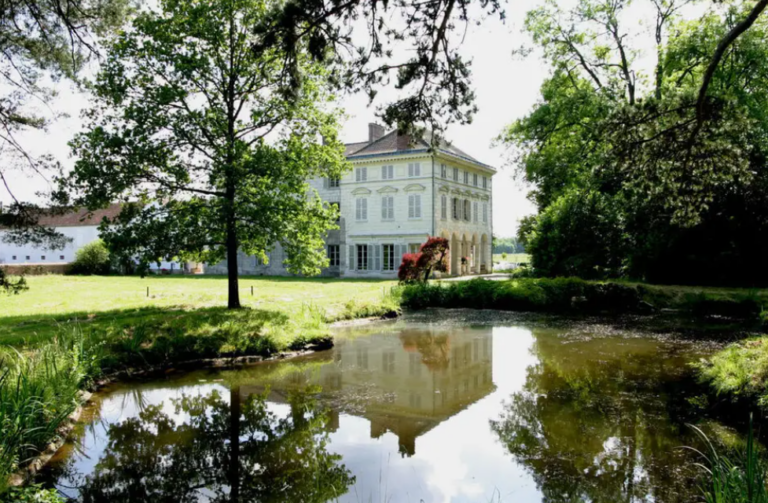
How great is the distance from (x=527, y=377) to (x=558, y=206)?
47.4 ft

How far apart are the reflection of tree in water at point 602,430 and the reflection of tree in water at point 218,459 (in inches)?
73.1

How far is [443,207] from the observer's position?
3088 centimetres

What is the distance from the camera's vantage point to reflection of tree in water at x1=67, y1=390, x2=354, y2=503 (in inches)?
156

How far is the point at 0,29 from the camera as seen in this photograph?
7.55 meters

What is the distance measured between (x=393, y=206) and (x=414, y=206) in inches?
55.5

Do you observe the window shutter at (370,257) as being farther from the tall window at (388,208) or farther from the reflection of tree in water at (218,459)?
the reflection of tree in water at (218,459)

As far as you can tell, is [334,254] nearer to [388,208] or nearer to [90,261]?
[388,208]

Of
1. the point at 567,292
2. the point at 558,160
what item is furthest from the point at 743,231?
the point at 558,160

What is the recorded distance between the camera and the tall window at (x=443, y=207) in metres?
30.5

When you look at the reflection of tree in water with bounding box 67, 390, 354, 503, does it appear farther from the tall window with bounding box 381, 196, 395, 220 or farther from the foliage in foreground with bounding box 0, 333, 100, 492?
the tall window with bounding box 381, 196, 395, 220

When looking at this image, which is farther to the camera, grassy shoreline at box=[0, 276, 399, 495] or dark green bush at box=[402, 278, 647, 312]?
dark green bush at box=[402, 278, 647, 312]

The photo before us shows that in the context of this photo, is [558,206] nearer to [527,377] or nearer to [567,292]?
[567,292]

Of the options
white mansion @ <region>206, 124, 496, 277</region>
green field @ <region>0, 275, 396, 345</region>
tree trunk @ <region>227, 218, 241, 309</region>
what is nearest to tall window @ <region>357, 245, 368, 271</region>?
white mansion @ <region>206, 124, 496, 277</region>

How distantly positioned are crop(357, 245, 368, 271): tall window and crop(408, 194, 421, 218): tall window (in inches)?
149
